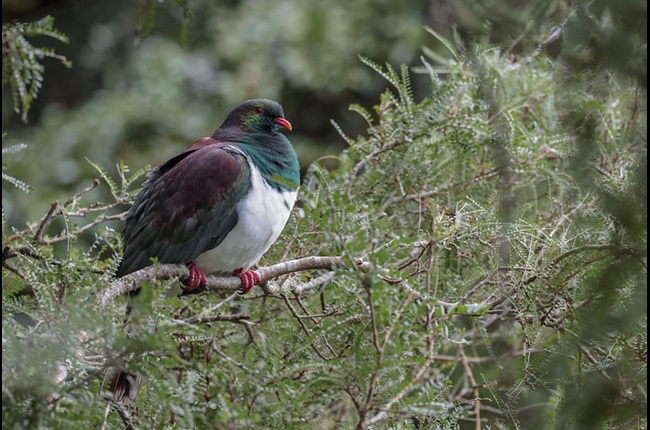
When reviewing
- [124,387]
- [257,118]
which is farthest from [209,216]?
[124,387]

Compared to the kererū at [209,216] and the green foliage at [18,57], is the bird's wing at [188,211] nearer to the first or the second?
the kererū at [209,216]

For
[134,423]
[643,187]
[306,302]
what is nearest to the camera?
[643,187]

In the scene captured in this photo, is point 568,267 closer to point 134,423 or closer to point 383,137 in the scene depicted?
point 383,137

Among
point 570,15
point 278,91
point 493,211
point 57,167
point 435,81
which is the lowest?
point 57,167

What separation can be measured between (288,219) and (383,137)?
1.61ft

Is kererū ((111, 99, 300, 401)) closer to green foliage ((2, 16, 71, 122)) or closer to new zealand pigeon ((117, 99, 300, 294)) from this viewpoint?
new zealand pigeon ((117, 99, 300, 294))

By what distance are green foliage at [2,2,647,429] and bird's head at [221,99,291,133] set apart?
282 millimetres

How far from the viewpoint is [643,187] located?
126cm

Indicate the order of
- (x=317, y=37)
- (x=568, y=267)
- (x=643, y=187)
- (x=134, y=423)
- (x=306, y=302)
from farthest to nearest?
(x=317, y=37) < (x=306, y=302) < (x=568, y=267) < (x=134, y=423) < (x=643, y=187)

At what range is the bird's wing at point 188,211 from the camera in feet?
10.1

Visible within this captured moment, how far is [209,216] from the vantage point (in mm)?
3105

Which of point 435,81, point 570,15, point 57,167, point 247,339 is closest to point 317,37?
point 57,167

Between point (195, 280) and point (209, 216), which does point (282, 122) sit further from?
point (195, 280)

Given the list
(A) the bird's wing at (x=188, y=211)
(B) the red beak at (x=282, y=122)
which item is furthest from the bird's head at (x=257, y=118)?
(A) the bird's wing at (x=188, y=211)
